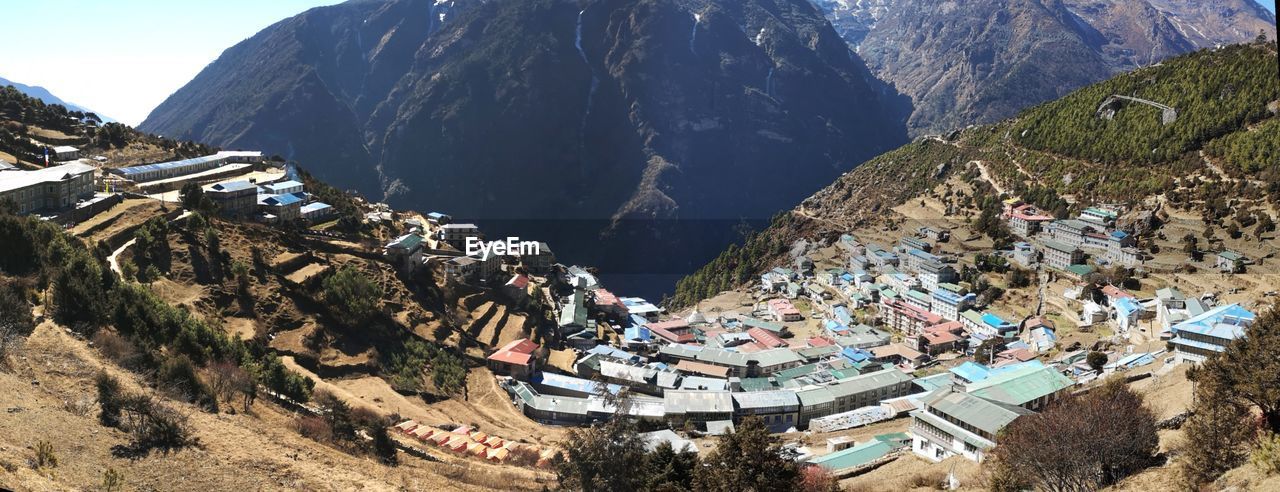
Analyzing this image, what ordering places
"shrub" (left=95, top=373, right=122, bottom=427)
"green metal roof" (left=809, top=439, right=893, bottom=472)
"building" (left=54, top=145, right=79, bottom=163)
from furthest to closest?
"building" (left=54, top=145, right=79, bottom=163) < "green metal roof" (left=809, top=439, right=893, bottom=472) < "shrub" (left=95, top=373, right=122, bottom=427)

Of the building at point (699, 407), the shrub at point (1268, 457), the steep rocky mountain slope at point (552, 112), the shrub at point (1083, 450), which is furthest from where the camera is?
the steep rocky mountain slope at point (552, 112)

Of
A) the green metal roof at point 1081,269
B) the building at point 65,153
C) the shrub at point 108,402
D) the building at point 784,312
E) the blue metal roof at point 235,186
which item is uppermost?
the building at point 65,153

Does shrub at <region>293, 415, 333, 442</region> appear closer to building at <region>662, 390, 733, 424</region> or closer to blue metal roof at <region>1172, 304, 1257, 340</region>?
building at <region>662, 390, 733, 424</region>

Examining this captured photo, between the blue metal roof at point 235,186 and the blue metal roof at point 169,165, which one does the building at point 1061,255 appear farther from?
the blue metal roof at point 169,165

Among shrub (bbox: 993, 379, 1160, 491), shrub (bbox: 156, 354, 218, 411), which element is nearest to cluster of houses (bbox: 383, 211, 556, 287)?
shrub (bbox: 156, 354, 218, 411)

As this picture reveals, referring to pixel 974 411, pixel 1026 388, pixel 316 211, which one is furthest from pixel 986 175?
pixel 316 211

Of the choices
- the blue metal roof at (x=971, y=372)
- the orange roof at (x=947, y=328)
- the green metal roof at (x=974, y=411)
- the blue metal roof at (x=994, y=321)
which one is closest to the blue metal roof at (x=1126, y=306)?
the blue metal roof at (x=994, y=321)

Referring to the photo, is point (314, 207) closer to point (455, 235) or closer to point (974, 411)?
point (455, 235)
